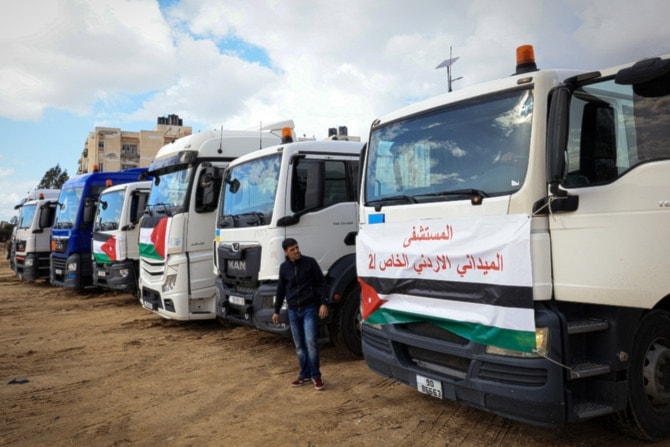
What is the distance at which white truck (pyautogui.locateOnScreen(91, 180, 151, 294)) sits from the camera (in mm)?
10570

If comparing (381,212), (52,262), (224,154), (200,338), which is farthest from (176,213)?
(52,262)

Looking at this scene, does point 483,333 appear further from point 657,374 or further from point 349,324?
point 349,324

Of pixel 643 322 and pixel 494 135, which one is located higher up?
pixel 494 135

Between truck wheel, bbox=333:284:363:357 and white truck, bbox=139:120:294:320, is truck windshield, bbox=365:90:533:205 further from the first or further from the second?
white truck, bbox=139:120:294:320

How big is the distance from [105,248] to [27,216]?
22.3 feet

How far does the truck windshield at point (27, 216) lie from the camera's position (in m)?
15.6

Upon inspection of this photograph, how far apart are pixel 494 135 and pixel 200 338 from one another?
19.7ft

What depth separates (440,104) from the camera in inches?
160

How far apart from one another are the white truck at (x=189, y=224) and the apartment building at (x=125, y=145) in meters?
58.7

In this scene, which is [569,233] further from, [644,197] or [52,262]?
[52,262]

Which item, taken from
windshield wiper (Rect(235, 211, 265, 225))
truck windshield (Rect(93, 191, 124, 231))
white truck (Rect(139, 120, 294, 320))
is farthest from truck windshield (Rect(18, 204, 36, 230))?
windshield wiper (Rect(235, 211, 265, 225))

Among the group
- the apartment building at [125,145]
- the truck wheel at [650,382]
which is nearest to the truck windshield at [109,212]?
the truck wheel at [650,382]

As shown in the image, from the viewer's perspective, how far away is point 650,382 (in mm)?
3477

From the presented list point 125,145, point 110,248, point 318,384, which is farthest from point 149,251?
point 125,145
